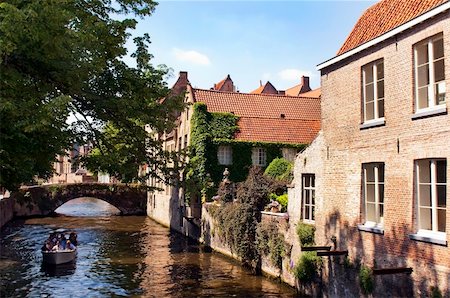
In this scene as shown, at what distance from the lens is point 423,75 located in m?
10.5

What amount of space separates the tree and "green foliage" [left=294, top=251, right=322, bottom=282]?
559 cm

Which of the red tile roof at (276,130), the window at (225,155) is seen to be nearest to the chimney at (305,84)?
the red tile roof at (276,130)

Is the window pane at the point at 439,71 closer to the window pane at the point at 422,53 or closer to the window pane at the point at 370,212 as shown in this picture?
the window pane at the point at 422,53

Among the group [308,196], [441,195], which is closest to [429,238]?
[441,195]

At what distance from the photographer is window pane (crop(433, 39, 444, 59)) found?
993cm

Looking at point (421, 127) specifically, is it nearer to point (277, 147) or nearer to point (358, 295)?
point (358, 295)

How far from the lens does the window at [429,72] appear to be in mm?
9953

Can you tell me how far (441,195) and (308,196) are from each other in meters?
6.03

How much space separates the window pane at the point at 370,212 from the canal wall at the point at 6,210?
2958cm

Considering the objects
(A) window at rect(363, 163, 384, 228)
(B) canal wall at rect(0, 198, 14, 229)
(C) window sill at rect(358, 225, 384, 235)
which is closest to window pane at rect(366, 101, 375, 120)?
(A) window at rect(363, 163, 384, 228)

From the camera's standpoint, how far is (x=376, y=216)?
11906 mm

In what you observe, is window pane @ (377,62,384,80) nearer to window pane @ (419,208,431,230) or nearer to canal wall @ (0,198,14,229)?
window pane @ (419,208,431,230)

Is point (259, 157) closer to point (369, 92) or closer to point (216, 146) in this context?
point (216, 146)

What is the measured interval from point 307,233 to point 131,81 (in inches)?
291
